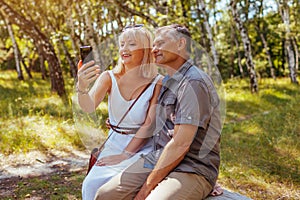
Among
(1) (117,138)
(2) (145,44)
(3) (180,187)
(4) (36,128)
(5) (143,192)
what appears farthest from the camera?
(4) (36,128)

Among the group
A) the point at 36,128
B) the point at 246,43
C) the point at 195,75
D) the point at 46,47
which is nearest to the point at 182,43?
the point at 195,75

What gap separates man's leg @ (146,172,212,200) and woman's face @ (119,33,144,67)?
92 centimetres

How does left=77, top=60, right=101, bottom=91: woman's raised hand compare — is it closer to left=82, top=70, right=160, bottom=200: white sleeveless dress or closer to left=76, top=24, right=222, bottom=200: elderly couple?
left=76, top=24, right=222, bottom=200: elderly couple

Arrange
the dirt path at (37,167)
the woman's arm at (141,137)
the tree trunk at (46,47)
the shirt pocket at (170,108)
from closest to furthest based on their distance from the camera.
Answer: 1. the shirt pocket at (170,108)
2. the woman's arm at (141,137)
3. the dirt path at (37,167)
4. the tree trunk at (46,47)

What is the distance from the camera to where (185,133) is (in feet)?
8.65

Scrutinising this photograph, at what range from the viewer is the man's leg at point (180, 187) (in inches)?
102

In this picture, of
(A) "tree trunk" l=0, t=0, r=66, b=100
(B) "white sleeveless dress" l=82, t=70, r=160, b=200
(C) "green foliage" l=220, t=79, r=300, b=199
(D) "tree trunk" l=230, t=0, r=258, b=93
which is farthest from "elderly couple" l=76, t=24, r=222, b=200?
(D) "tree trunk" l=230, t=0, r=258, b=93

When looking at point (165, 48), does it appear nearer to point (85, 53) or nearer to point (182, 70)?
point (182, 70)

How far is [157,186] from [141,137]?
50 cm

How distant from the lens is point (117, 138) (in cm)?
314

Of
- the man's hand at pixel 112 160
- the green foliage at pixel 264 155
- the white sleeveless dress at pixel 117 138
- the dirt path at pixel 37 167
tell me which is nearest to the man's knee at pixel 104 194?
the white sleeveless dress at pixel 117 138

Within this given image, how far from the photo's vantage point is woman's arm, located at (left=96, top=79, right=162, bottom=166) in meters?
3.02

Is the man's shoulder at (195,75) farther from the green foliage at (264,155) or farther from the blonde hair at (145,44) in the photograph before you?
the green foliage at (264,155)

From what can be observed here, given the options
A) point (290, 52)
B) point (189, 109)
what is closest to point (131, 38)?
point (189, 109)
